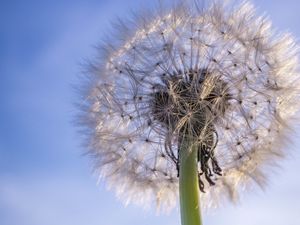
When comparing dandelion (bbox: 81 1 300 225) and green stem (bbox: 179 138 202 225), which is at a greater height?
dandelion (bbox: 81 1 300 225)

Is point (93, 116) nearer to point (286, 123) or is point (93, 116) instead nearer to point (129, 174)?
point (129, 174)

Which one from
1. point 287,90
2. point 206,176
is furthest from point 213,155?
point 287,90

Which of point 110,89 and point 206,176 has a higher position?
point 110,89

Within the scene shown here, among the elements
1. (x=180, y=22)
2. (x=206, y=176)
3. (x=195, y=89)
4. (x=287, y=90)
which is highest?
(x=180, y=22)

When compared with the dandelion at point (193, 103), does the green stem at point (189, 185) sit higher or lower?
lower
